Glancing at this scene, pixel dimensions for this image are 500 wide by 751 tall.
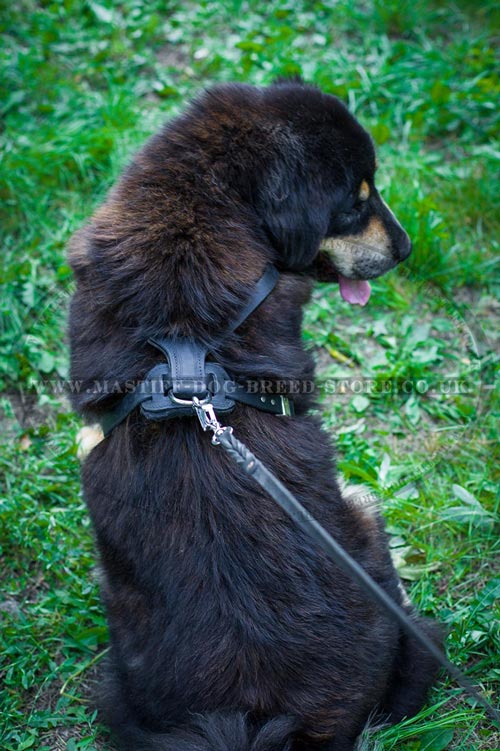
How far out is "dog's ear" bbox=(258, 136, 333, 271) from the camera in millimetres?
2357

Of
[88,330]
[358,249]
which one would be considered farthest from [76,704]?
[358,249]

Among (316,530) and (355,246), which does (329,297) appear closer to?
(355,246)

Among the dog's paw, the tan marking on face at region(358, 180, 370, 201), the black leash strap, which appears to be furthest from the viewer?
the tan marking on face at region(358, 180, 370, 201)

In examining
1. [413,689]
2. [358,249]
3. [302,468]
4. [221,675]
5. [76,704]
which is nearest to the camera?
[221,675]

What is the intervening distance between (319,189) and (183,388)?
0.90 metres

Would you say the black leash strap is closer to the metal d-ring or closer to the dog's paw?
the metal d-ring

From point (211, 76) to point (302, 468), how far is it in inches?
138

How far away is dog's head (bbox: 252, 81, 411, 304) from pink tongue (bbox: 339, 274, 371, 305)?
30 centimetres

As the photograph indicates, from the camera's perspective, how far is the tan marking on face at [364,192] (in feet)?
8.90

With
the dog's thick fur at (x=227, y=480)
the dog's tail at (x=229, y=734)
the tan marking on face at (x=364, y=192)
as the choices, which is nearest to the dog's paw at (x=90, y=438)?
the dog's thick fur at (x=227, y=480)

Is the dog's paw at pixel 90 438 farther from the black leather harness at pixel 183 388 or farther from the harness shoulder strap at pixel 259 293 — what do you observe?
the harness shoulder strap at pixel 259 293

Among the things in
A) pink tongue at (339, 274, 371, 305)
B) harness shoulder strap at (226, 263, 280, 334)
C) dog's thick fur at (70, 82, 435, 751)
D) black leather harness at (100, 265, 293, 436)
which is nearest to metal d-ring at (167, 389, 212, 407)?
black leather harness at (100, 265, 293, 436)

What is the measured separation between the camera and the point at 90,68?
484cm

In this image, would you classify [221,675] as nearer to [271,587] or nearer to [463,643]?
[271,587]
